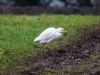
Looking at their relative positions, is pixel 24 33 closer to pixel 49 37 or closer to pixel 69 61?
pixel 49 37

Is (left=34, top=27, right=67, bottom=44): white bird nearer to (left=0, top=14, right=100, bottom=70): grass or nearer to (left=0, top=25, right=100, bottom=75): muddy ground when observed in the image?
(left=0, top=14, right=100, bottom=70): grass

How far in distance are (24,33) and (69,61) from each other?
354cm

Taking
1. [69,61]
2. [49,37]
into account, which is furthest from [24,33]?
[69,61]

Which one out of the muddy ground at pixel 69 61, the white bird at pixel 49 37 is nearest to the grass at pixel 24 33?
the white bird at pixel 49 37

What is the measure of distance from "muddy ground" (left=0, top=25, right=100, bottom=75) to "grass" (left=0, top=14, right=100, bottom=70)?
36cm

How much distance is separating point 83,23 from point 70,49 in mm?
4343

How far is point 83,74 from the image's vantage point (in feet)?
35.0

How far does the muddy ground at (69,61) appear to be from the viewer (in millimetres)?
10945

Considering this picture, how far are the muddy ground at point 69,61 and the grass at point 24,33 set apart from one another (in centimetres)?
36

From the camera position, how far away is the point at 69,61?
1188 centimetres

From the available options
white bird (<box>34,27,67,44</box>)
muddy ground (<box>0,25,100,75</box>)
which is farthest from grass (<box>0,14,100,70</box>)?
muddy ground (<box>0,25,100,75</box>)

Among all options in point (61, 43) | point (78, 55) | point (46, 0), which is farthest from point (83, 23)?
point (46, 0)

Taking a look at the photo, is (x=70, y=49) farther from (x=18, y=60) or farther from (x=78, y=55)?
(x=18, y=60)

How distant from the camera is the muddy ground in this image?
10.9 m
